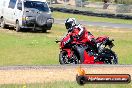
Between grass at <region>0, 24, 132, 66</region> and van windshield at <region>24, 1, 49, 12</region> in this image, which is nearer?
grass at <region>0, 24, 132, 66</region>

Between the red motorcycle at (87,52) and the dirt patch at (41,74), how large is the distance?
5.70ft

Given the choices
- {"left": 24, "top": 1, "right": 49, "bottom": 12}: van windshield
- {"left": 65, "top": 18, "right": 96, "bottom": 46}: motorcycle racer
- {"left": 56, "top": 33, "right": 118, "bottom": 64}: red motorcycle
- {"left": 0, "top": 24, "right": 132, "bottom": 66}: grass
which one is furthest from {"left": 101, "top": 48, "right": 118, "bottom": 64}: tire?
{"left": 24, "top": 1, "right": 49, "bottom": 12}: van windshield

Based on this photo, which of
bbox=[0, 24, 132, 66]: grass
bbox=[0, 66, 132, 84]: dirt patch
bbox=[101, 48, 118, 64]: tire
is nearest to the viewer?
bbox=[0, 66, 132, 84]: dirt patch

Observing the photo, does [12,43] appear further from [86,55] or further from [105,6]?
[105,6]

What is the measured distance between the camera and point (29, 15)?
27422mm

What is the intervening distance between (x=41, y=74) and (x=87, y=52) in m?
3.35

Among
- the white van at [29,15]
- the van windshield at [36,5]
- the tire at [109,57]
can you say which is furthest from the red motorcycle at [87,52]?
the van windshield at [36,5]

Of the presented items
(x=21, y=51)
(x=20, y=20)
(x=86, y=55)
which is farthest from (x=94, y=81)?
(x=20, y=20)

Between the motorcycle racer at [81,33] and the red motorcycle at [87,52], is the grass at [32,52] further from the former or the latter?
the motorcycle racer at [81,33]

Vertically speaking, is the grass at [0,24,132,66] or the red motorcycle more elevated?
the red motorcycle

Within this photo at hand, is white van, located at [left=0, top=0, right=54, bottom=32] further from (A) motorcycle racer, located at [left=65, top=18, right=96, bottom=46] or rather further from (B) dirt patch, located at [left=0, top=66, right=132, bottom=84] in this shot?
(B) dirt patch, located at [left=0, top=66, right=132, bottom=84]

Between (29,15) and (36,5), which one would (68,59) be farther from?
(36,5)

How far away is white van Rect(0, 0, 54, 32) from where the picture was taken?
27.4 metres

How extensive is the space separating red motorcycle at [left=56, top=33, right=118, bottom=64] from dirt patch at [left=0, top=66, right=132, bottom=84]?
1.74m
